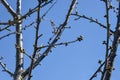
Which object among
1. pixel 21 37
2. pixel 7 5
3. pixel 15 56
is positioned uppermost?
pixel 7 5

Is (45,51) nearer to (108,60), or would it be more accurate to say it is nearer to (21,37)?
(21,37)

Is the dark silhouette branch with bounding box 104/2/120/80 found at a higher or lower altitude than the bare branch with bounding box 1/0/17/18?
lower

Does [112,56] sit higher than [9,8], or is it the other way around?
[9,8]

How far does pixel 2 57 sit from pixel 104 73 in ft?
9.20

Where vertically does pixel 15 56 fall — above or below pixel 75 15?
below

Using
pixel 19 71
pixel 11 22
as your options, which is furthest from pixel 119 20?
pixel 19 71

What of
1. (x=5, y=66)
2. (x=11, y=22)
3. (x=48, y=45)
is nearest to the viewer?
(x=11, y=22)

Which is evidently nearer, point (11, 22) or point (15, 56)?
point (11, 22)

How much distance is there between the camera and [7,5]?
16.4ft

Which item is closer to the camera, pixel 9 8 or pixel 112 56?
pixel 112 56

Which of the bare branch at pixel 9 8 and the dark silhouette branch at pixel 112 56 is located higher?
the bare branch at pixel 9 8

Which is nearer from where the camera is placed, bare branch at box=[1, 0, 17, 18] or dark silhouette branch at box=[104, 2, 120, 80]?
dark silhouette branch at box=[104, 2, 120, 80]

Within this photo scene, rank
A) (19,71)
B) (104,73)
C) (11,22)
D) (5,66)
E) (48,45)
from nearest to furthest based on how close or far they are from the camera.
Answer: (104,73) → (11,22) → (48,45) → (19,71) → (5,66)

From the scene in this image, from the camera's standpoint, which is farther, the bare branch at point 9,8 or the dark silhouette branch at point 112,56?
the bare branch at point 9,8
